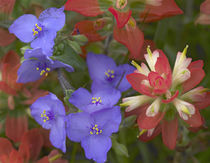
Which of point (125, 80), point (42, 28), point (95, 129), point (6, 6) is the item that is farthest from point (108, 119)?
point (6, 6)

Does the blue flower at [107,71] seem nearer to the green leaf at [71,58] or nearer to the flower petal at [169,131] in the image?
the green leaf at [71,58]

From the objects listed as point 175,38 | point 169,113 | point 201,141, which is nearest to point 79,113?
point 169,113

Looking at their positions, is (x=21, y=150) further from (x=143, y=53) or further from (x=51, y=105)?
(x=143, y=53)

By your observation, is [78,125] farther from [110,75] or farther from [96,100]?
[110,75]

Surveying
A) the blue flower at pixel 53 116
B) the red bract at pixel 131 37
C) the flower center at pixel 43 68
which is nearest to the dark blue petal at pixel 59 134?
the blue flower at pixel 53 116

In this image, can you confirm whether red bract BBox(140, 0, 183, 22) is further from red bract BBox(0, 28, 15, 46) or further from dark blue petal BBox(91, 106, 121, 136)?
red bract BBox(0, 28, 15, 46)

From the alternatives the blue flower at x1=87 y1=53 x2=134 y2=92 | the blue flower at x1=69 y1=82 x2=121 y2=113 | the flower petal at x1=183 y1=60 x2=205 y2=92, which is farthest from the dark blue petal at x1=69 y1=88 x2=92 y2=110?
the flower petal at x1=183 y1=60 x2=205 y2=92
